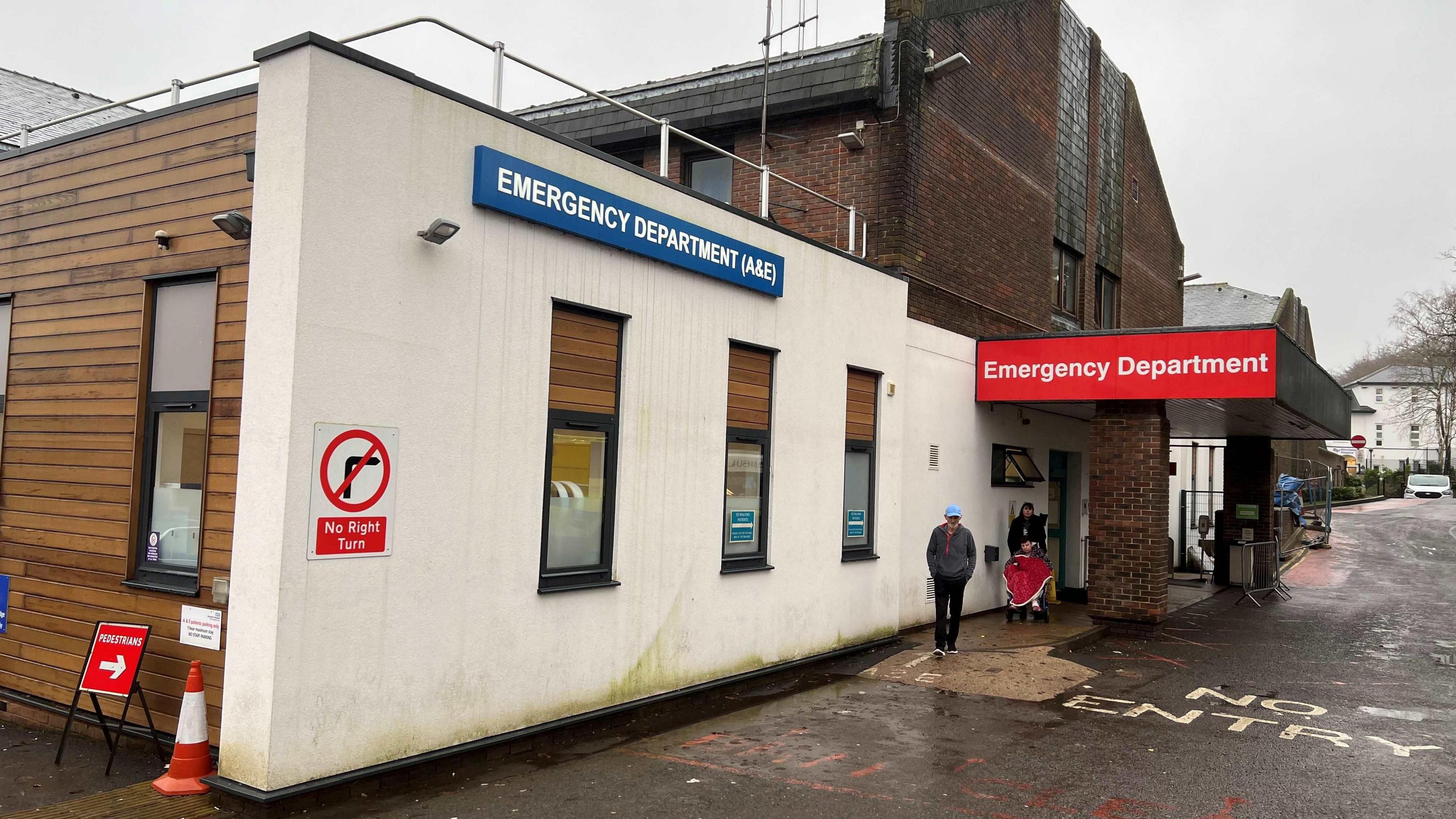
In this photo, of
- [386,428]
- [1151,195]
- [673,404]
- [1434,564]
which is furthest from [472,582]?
[1434,564]

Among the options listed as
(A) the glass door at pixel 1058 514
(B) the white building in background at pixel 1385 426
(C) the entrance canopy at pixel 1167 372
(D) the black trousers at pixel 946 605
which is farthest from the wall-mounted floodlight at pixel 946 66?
(B) the white building in background at pixel 1385 426

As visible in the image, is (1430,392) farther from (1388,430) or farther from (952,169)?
(952,169)

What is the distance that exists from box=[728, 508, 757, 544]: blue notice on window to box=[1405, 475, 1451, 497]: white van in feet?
222

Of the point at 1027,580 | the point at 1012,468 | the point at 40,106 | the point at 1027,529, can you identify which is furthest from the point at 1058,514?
the point at 40,106

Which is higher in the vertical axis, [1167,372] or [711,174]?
[711,174]

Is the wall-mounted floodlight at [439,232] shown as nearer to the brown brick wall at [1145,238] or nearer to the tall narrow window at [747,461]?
the tall narrow window at [747,461]

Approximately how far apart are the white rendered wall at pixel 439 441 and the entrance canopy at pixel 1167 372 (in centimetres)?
606

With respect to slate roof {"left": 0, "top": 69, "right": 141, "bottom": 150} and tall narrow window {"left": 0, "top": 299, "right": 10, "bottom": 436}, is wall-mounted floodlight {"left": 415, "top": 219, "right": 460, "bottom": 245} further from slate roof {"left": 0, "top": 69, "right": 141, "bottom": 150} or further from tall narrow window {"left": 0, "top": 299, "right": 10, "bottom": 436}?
slate roof {"left": 0, "top": 69, "right": 141, "bottom": 150}

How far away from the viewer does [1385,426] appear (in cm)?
10506

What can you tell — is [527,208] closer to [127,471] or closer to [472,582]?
[472,582]

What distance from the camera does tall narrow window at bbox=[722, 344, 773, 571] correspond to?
10.1 m

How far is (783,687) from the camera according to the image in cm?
1006

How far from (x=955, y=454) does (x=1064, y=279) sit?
6550mm

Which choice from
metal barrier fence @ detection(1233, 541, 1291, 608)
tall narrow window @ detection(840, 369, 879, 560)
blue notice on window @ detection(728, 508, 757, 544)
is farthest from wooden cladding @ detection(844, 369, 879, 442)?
metal barrier fence @ detection(1233, 541, 1291, 608)
